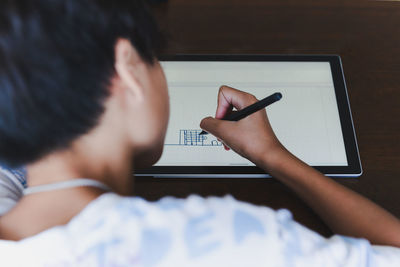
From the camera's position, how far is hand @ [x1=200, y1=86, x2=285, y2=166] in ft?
1.81

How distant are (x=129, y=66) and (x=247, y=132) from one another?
0.26 m

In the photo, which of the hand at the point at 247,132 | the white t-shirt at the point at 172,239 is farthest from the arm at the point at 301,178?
the white t-shirt at the point at 172,239

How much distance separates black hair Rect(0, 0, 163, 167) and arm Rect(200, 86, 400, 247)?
237 millimetres

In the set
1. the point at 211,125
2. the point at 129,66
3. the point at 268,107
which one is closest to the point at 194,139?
A: the point at 211,125

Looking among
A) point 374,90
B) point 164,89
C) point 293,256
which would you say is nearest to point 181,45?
point 164,89

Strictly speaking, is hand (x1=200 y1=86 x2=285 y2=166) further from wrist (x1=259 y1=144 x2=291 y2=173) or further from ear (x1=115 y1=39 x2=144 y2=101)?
ear (x1=115 y1=39 x2=144 y2=101)

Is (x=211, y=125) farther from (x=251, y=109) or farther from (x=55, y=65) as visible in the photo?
(x=55, y=65)

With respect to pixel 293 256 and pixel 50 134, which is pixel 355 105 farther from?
pixel 50 134

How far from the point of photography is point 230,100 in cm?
58

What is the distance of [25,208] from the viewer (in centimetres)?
38

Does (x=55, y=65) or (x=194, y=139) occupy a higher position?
(x=55, y=65)

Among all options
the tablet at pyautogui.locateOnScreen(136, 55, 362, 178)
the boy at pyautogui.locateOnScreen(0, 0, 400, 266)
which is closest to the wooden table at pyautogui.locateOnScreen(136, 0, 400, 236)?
the tablet at pyautogui.locateOnScreen(136, 55, 362, 178)

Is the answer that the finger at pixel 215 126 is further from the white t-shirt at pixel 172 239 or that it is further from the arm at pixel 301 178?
the white t-shirt at pixel 172 239

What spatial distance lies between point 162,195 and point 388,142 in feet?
1.27
